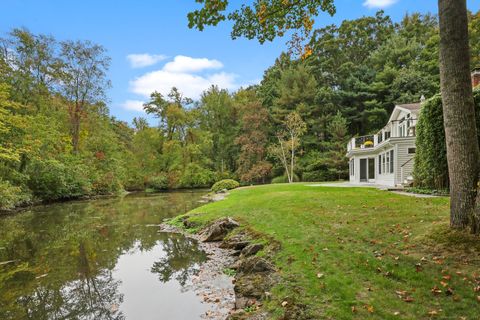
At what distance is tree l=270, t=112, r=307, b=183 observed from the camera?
3581 centimetres

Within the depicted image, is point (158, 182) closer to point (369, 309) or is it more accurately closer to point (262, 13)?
point (262, 13)

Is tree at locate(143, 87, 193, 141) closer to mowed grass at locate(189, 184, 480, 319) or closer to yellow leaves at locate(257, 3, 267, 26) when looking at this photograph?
mowed grass at locate(189, 184, 480, 319)

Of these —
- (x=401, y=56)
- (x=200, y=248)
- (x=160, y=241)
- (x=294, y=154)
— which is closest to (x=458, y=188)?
(x=200, y=248)

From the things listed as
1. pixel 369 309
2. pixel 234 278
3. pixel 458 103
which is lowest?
pixel 234 278

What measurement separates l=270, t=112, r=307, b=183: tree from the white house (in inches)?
378

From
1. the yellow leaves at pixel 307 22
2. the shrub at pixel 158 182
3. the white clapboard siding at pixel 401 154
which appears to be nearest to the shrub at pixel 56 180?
the shrub at pixel 158 182

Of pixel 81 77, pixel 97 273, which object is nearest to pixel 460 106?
pixel 97 273

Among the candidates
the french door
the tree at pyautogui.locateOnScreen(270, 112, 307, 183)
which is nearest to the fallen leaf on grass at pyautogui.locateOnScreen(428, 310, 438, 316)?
the french door

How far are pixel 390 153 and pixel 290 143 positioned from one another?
17.3 metres

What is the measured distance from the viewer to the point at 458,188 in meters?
5.40

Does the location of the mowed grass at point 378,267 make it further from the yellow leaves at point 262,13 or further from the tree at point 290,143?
the tree at point 290,143

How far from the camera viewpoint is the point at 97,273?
7961mm

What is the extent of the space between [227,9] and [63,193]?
2768cm

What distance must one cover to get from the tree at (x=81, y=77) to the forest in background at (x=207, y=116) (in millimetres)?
101
